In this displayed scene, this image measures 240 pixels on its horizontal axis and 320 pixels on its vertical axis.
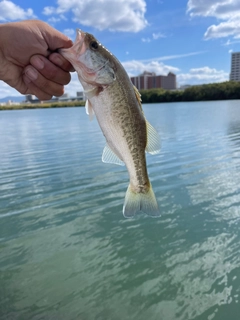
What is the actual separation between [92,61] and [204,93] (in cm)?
11458

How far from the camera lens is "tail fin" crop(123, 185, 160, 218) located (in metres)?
3.02

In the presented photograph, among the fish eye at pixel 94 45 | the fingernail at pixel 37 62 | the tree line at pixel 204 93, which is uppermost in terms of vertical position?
the tree line at pixel 204 93

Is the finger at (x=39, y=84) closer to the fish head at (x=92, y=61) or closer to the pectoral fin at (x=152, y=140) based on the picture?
the fish head at (x=92, y=61)

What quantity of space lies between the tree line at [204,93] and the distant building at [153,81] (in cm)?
3899

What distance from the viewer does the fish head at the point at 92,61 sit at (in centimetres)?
257

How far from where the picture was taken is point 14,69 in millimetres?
3406

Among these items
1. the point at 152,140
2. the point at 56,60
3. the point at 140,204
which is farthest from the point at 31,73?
the point at 140,204

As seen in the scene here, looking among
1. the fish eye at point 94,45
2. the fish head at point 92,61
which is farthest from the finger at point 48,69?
the fish eye at point 94,45

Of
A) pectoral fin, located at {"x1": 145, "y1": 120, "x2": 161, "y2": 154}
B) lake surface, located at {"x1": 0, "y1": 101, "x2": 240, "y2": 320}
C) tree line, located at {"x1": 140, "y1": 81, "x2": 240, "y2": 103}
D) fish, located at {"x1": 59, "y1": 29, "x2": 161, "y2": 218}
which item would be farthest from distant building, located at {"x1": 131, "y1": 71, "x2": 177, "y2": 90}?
fish, located at {"x1": 59, "y1": 29, "x2": 161, "y2": 218}

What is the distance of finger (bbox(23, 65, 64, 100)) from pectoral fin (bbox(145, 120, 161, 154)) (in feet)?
3.94

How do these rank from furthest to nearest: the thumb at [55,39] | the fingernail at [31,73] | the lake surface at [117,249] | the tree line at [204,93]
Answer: the tree line at [204,93]
the lake surface at [117,249]
the fingernail at [31,73]
the thumb at [55,39]

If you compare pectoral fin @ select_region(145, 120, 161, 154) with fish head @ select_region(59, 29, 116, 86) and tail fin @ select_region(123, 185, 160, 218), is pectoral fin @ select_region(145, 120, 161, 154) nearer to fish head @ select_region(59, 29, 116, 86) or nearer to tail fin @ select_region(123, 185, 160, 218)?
tail fin @ select_region(123, 185, 160, 218)

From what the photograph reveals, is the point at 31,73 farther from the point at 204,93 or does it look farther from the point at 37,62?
the point at 204,93

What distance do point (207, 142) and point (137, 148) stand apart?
1789 centimetres
